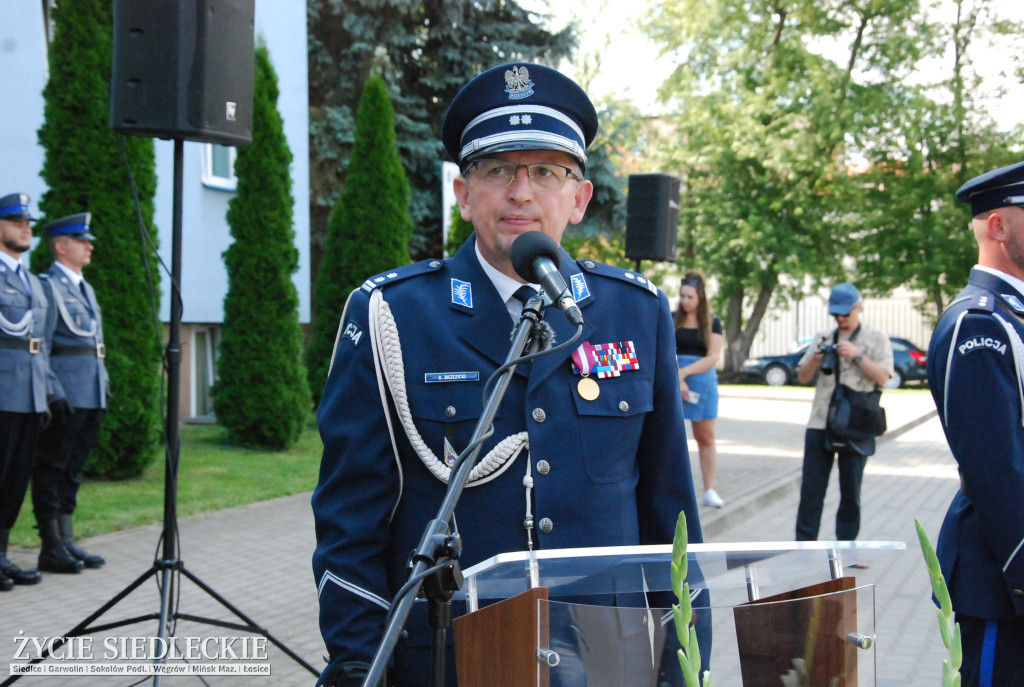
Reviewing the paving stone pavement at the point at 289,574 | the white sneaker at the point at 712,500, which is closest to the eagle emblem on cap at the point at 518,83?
the paving stone pavement at the point at 289,574

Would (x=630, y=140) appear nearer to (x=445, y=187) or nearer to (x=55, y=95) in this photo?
(x=445, y=187)

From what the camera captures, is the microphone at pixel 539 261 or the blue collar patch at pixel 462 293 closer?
the microphone at pixel 539 261

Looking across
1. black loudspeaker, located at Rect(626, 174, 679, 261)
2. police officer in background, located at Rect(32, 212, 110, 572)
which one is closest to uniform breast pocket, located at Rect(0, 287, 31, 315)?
police officer in background, located at Rect(32, 212, 110, 572)

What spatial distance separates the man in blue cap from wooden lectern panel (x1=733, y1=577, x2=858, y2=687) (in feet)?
2.24

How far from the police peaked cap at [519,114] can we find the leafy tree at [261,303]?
10801 millimetres

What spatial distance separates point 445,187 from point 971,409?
8.18 metres

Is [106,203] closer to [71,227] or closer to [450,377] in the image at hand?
[71,227]

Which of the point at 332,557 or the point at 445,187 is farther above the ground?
the point at 445,187

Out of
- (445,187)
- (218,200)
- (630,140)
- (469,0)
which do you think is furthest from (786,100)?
(445,187)

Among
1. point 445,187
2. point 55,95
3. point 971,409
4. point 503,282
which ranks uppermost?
point 55,95

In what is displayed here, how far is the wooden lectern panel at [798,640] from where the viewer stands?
1.53 metres

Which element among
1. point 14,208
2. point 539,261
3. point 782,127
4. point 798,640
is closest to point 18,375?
point 14,208

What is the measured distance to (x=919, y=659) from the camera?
551 cm

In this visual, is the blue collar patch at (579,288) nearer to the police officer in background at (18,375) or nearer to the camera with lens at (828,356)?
the police officer in background at (18,375)
